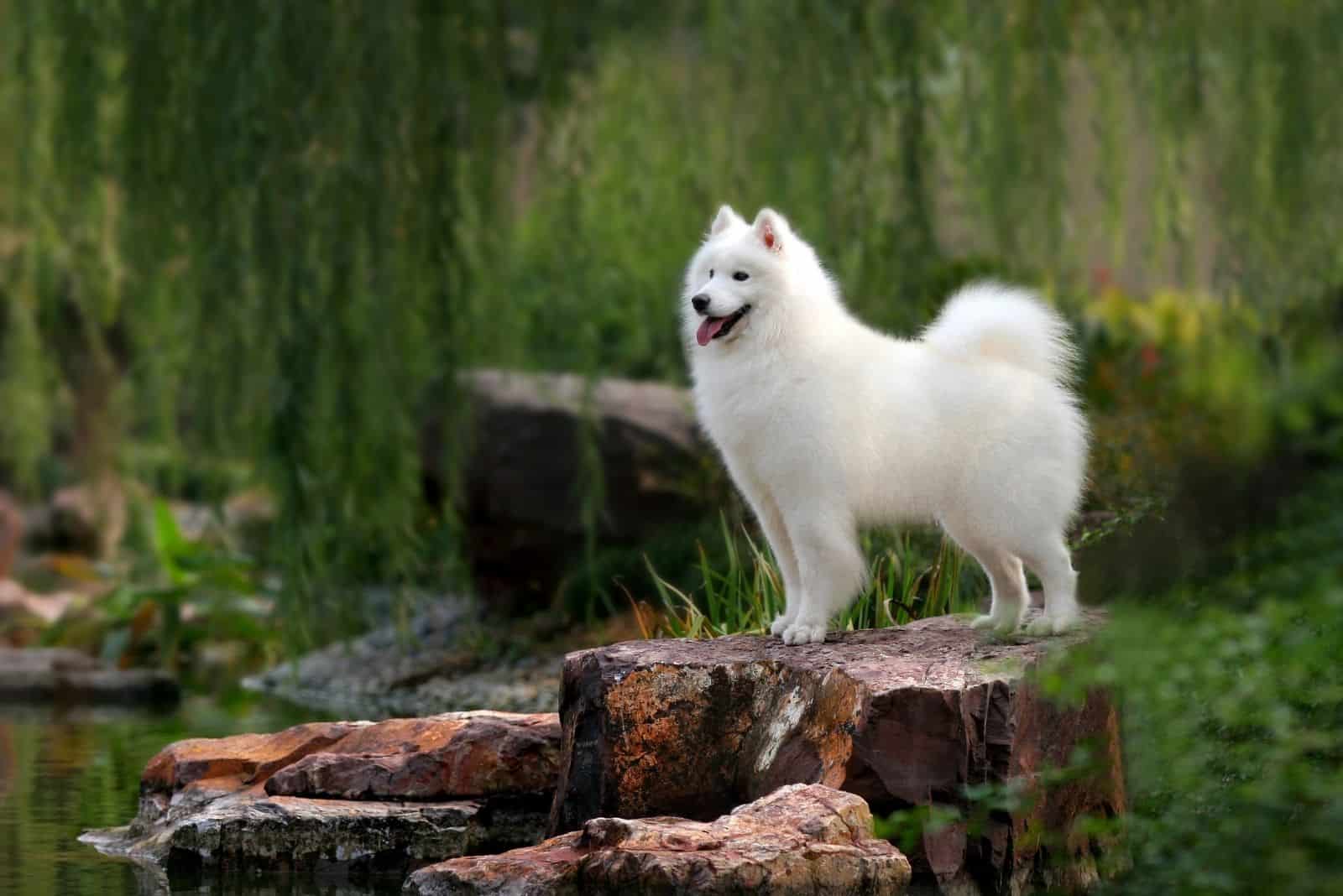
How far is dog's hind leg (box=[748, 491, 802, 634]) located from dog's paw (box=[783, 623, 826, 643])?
111 millimetres

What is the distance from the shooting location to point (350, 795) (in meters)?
6.39

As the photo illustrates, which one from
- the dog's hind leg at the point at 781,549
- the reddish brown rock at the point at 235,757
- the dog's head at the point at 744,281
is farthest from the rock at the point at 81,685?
the dog's head at the point at 744,281

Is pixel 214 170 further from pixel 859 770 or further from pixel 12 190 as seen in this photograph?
pixel 859 770

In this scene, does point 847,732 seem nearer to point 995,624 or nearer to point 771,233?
point 995,624

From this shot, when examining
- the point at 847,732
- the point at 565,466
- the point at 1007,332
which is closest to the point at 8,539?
the point at 565,466

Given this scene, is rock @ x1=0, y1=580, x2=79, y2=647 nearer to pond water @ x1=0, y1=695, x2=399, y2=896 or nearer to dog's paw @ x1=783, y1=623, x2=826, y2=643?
pond water @ x1=0, y1=695, x2=399, y2=896

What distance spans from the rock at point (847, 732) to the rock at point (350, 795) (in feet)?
1.78

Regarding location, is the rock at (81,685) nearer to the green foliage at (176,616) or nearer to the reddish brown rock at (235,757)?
the green foliage at (176,616)

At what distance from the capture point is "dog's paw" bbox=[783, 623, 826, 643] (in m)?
5.77

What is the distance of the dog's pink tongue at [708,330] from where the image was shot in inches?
222

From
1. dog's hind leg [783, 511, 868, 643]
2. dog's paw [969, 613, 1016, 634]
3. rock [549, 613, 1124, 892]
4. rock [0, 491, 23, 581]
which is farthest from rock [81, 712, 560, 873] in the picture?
rock [0, 491, 23, 581]

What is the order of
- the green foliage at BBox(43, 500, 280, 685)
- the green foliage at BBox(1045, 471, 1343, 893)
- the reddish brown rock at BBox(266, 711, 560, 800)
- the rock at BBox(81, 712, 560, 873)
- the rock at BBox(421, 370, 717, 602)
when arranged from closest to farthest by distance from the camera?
the green foliage at BBox(1045, 471, 1343, 893), the rock at BBox(81, 712, 560, 873), the reddish brown rock at BBox(266, 711, 560, 800), the rock at BBox(421, 370, 717, 602), the green foliage at BBox(43, 500, 280, 685)

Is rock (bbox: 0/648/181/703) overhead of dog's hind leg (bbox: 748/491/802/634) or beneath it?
beneath

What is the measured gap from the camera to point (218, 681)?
12.2m
